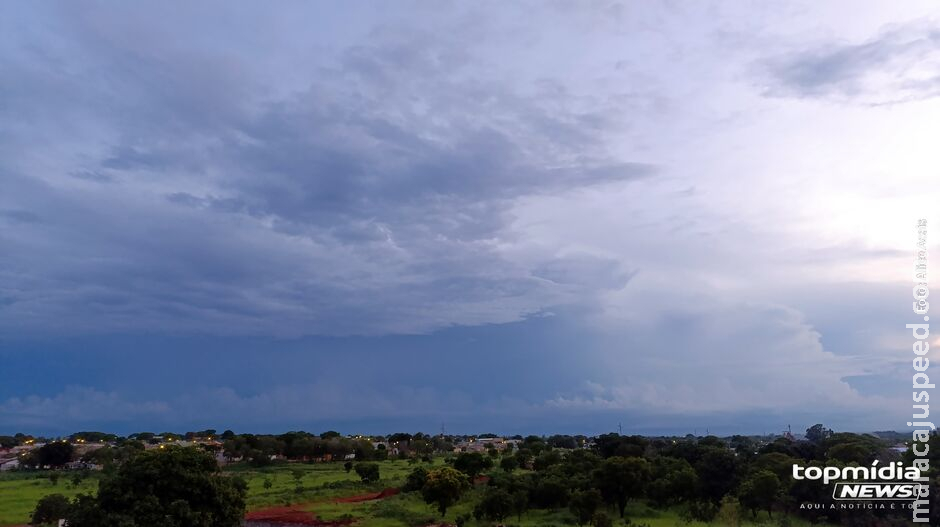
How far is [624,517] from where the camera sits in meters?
53.5

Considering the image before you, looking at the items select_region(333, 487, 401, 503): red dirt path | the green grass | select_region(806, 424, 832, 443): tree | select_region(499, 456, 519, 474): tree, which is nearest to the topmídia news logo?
select_region(333, 487, 401, 503): red dirt path

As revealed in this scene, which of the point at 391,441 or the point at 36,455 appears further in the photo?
the point at 391,441

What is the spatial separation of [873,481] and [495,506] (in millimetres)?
26847

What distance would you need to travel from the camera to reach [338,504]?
59.5m

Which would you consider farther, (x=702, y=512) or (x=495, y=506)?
(x=702, y=512)

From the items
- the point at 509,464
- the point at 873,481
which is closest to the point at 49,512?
the point at 509,464

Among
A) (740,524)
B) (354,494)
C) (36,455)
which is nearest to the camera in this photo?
(740,524)

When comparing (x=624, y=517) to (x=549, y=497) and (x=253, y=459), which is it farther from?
(x=253, y=459)

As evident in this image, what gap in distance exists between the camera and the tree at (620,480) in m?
54.9

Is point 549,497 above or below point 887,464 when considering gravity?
below

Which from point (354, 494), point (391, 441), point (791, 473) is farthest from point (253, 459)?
point (791, 473)

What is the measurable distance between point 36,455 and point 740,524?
321 ft

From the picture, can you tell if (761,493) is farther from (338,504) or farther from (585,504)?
(338,504)

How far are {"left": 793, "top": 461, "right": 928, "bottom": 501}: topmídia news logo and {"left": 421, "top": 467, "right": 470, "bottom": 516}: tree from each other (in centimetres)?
2561
